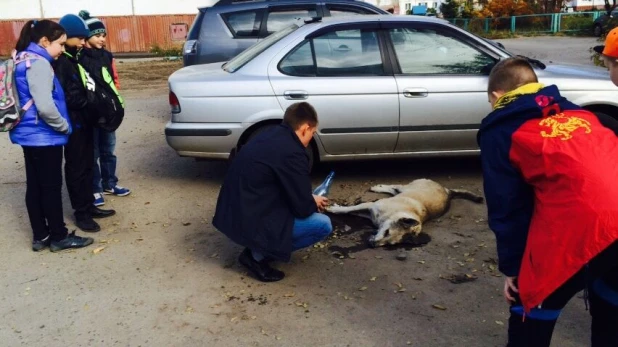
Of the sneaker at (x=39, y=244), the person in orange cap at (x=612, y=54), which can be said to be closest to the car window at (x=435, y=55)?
the person in orange cap at (x=612, y=54)

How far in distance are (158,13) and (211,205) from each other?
2736 centimetres

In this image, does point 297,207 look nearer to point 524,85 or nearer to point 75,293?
point 75,293

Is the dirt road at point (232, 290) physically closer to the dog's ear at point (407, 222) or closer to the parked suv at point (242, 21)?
the dog's ear at point (407, 222)

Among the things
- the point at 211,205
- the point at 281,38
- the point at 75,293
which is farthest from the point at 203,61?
the point at 75,293

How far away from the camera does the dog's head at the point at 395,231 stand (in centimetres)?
490

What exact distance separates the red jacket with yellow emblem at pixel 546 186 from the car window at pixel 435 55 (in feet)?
11.9

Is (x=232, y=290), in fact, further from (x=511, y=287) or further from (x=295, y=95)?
(x=295, y=95)

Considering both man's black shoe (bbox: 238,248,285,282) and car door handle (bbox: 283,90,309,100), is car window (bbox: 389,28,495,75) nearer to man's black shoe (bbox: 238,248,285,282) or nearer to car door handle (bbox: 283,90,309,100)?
car door handle (bbox: 283,90,309,100)

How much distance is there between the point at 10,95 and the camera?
4.50 m

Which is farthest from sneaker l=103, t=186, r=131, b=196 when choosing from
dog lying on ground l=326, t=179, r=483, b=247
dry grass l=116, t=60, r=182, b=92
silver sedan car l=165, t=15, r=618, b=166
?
dry grass l=116, t=60, r=182, b=92

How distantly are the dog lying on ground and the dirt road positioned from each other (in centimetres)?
10

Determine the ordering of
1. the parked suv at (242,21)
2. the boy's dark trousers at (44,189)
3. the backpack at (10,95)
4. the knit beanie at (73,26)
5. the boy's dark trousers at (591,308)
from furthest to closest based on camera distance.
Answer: the parked suv at (242,21) < the knit beanie at (73,26) < the boy's dark trousers at (44,189) < the backpack at (10,95) < the boy's dark trousers at (591,308)

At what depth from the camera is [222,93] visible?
6004 mm

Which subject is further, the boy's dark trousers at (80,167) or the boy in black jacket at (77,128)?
the boy's dark trousers at (80,167)
